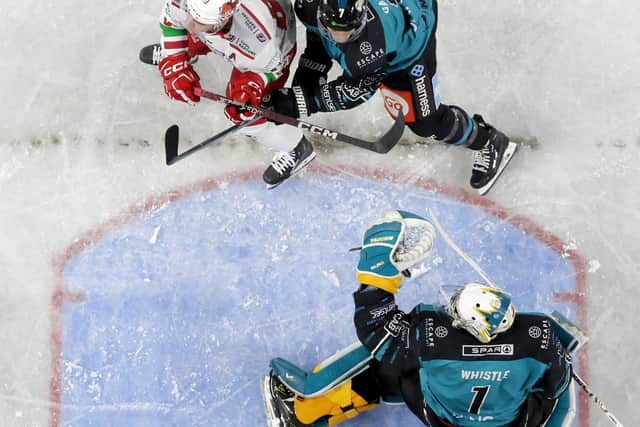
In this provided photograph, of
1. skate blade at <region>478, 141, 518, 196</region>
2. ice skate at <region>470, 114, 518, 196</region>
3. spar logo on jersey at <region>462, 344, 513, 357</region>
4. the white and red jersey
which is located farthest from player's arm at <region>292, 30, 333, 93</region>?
spar logo on jersey at <region>462, 344, 513, 357</region>

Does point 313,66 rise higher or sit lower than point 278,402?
higher

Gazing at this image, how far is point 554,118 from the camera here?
3.52 metres

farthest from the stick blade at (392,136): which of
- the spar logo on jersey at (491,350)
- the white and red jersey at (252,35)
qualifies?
the spar logo on jersey at (491,350)

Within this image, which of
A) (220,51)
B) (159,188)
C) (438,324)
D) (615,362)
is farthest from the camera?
(159,188)

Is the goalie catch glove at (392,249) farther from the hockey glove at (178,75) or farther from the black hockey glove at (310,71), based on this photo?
the hockey glove at (178,75)

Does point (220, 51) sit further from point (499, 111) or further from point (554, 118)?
point (554, 118)

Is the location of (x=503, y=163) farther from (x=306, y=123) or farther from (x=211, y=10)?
(x=211, y=10)

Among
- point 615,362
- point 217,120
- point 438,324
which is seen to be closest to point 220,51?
point 217,120

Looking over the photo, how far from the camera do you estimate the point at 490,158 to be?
3.37m

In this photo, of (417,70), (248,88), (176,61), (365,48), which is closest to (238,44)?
(248,88)

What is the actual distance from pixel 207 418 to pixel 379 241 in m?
1.52

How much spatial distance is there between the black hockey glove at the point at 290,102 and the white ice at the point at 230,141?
0.57m

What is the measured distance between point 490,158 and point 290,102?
1132 millimetres

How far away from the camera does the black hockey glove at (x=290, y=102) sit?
297 cm
